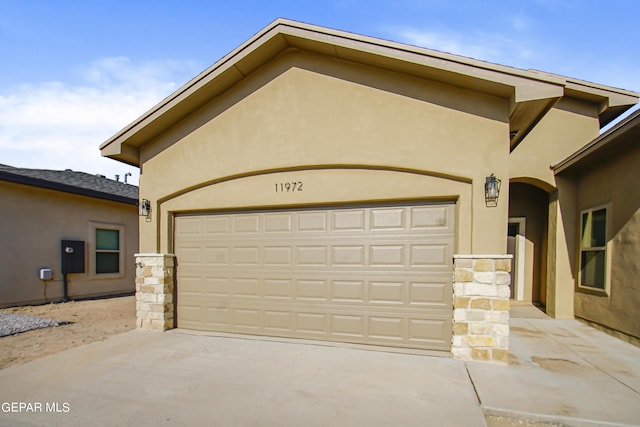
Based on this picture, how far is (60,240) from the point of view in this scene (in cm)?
962

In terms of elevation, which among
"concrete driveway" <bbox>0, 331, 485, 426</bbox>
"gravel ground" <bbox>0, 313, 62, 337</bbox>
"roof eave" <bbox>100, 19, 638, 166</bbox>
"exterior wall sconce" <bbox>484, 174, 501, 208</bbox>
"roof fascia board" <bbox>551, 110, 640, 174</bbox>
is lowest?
"gravel ground" <bbox>0, 313, 62, 337</bbox>

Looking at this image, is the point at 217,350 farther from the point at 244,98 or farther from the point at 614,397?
the point at 614,397

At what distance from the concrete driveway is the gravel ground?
2203mm

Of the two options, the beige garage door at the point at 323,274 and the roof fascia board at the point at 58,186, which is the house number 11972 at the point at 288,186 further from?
the roof fascia board at the point at 58,186

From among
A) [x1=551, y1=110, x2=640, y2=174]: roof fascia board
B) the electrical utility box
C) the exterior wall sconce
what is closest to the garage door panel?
the exterior wall sconce

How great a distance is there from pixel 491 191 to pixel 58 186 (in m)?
11.3

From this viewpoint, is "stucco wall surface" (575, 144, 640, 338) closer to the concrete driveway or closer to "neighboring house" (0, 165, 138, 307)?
the concrete driveway

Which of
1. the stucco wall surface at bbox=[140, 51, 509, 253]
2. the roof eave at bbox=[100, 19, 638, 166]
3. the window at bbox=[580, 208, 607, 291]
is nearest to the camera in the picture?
the roof eave at bbox=[100, 19, 638, 166]

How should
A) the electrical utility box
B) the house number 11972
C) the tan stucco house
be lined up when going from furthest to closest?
the electrical utility box
the house number 11972
the tan stucco house

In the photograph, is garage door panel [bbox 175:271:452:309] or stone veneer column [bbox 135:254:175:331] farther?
stone veneer column [bbox 135:254:175:331]

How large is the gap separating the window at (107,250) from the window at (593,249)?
13.8 meters

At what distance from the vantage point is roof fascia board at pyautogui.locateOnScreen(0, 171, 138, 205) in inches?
326

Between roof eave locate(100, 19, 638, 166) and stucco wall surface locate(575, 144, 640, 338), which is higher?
roof eave locate(100, 19, 638, 166)

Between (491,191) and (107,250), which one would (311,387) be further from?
(107,250)
